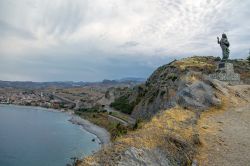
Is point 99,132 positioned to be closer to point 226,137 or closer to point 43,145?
point 43,145

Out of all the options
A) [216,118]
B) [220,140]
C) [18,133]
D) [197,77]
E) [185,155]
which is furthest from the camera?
[18,133]

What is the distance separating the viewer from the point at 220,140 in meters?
16.9

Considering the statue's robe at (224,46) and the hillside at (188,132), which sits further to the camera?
the statue's robe at (224,46)

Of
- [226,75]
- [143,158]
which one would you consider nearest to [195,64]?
Result: [226,75]

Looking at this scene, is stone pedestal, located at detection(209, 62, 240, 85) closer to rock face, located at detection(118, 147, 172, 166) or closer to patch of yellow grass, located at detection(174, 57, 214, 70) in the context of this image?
rock face, located at detection(118, 147, 172, 166)

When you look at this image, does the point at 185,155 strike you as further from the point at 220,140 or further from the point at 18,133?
the point at 18,133

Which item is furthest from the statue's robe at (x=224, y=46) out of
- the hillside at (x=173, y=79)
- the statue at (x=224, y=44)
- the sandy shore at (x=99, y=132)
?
the sandy shore at (x=99, y=132)

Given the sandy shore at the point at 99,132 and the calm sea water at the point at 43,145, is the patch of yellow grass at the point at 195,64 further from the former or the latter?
the calm sea water at the point at 43,145

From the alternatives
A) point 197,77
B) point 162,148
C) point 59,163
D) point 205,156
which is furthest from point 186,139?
point 59,163

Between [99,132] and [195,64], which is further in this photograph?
[99,132]

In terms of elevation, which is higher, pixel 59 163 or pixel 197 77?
pixel 197 77

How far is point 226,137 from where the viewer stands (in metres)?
17.4

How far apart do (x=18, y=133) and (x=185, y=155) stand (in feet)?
330

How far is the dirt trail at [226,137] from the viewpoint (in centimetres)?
1491
